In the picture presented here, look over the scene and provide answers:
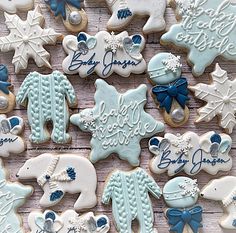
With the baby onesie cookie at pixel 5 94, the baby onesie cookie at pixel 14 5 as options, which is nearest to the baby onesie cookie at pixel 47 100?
the baby onesie cookie at pixel 5 94

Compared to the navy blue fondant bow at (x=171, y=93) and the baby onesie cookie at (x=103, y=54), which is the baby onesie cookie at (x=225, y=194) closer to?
the navy blue fondant bow at (x=171, y=93)

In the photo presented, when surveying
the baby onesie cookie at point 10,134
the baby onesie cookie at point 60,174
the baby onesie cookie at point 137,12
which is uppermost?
the baby onesie cookie at point 137,12

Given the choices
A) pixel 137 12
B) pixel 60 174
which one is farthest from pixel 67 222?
pixel 137 12

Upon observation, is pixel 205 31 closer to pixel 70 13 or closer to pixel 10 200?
pixel 70 13

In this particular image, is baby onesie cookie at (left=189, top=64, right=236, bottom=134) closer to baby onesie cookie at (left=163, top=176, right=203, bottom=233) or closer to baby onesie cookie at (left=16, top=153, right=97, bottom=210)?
baby onesie cookie at (left=163, top=176, right=203, bottom=233)

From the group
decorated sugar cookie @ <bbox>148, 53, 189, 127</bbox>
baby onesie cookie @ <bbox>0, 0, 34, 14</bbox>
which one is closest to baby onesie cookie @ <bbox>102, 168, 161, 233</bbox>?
decorated sugar cookie @ <bbox>148, 53, 189, 127</bbox>

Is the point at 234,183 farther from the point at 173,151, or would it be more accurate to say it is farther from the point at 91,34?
the point at 91,34

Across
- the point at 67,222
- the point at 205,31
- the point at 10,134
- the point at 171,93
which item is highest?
the point at 205,31
